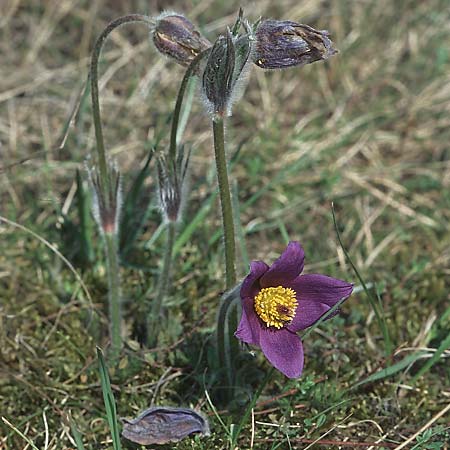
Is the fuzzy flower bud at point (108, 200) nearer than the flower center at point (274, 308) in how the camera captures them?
No

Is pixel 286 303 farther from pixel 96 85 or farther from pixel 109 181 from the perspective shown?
pixel 96 85

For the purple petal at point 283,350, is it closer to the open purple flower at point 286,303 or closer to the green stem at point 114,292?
the open purple flower at point 286,303

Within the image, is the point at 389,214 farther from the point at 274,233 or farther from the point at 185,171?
the point at 185,171

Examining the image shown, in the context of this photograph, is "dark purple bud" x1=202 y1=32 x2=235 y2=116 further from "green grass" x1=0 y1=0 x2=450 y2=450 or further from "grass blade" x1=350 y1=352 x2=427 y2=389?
"grass blade" x1=350 y1=352 x2=427 y2=389

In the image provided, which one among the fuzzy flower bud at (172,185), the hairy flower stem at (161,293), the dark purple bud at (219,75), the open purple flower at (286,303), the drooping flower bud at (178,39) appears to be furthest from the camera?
the hairy flower stem at (161,293)

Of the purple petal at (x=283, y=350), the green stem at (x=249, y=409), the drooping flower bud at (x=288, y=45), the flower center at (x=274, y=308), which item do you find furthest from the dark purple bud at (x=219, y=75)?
the green stem at (x=249, y=409)

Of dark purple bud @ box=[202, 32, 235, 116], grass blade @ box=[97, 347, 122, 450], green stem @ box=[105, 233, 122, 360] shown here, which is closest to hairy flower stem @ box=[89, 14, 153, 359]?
green stem @ box=[105, 233, 122, 360]

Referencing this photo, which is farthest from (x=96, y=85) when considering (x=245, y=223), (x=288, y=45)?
(x=245, y=223)

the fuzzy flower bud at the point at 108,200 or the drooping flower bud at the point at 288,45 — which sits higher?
the drooping flower bud at the point at 288,45
